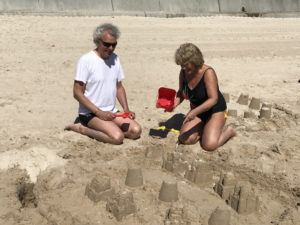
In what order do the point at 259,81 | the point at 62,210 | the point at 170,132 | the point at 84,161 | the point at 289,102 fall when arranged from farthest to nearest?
the point at 259,81, the point at 289,102, the point at 170,132, the point at 84,161, the point at 62,210

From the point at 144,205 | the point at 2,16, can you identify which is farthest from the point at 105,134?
the point at 2,16

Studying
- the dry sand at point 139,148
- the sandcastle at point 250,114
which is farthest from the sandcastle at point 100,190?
the sandcastle at point 250,114

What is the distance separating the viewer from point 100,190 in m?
3.71

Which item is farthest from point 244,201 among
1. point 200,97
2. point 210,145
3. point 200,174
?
point 200,97

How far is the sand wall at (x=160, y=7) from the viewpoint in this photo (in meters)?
10.7

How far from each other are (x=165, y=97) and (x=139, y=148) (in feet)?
2.47

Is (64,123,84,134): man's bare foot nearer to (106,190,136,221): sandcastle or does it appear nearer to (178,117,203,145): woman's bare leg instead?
(178,117,203,145): woman's bare leg

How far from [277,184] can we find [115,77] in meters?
2.26

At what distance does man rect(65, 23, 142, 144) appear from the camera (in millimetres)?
4754

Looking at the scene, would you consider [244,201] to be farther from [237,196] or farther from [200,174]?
[200,174]

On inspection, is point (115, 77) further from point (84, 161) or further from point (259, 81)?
point (259, 81)

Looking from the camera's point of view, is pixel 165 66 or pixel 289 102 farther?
pixel 165 66

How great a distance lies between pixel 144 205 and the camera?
148 inches

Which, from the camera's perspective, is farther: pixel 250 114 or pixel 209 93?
pixel 250 114
